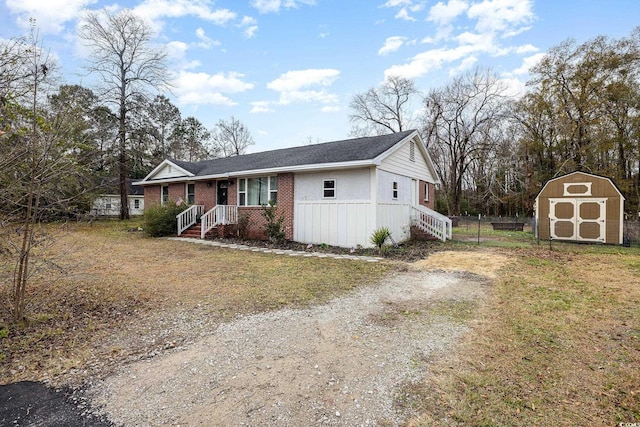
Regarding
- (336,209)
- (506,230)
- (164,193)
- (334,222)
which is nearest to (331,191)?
(336,209)

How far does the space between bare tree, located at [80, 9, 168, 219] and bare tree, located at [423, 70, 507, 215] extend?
22226 mm

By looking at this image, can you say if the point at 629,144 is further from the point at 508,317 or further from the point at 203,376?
the point at 203,376

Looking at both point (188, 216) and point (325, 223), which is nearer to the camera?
point (325, 223)

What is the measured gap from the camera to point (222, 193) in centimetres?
1466

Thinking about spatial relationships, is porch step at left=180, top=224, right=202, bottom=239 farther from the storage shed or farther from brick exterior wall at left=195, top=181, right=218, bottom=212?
the storage shed

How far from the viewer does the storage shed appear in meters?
11.6

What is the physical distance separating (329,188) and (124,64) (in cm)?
1968

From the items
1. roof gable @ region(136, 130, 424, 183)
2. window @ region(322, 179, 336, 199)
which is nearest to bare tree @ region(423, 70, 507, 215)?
roof gable @ region(136, 130, 424, 183)

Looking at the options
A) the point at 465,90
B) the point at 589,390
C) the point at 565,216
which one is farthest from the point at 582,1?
the point at 465,90

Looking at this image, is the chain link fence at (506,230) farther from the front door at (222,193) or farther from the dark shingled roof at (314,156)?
the front door at (222,193)

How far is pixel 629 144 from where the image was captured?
787 inches

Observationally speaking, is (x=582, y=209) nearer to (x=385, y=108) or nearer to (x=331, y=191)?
(x=331, y=191)

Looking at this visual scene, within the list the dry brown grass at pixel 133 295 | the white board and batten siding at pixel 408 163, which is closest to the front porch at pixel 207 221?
the dry brown grass at pixel 133 295

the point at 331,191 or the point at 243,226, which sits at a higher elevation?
the point at 331,191
